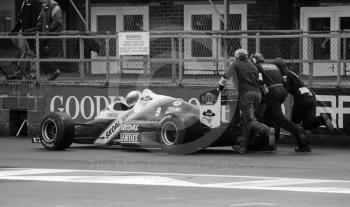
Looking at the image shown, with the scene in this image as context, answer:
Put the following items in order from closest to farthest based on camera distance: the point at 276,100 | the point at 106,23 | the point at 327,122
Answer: the point at 276,100 → the point at 327,122 → the point at 106,23

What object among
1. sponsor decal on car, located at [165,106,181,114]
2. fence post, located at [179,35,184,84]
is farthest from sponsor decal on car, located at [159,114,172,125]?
fence post, located at [179,35,184,84]

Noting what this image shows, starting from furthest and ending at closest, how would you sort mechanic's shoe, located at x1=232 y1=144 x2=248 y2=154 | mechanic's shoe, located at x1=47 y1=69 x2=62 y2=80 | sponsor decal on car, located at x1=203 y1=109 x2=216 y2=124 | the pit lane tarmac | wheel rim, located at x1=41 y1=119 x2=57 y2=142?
mechanic's shoe, located at x1=47 y1=69 x2=62 y2=80 < wheel rim, located at x1=41 y1=119 x2=57 y2=142 < sponsor decal on car, located at x1=203 y1=109 x2=216 y2=124 < mechanic's shoe, located at x1=232 y1=144 x2=248 y2=154 < the pit lane tarmac

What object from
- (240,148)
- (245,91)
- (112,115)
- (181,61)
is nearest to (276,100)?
(245,91)

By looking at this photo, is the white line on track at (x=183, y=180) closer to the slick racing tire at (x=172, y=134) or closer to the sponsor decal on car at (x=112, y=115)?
the slick racing tire at (x=172, y=134)

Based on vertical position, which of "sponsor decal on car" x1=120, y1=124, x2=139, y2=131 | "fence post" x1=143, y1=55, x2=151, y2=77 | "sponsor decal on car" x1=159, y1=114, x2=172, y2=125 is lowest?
"sponsor decal on car" x1=120, y1=124, x2=139, y2=131

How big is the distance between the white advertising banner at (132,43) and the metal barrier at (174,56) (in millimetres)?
158

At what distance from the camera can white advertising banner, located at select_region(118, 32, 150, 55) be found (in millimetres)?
22109

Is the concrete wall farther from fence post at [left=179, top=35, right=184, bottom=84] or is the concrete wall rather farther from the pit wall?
fence post at [left=179, top=35, right=184, bottom=84]

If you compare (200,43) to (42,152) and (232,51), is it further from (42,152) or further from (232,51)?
(42,152)

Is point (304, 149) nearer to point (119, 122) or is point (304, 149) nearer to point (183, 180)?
point (119, 122)

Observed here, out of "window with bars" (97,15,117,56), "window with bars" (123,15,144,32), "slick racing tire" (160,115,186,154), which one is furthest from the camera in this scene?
"window with bars" (97,15,117,56)

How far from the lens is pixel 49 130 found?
63.2ft

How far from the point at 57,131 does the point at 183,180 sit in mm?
5833

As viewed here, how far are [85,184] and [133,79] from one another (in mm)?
9347
